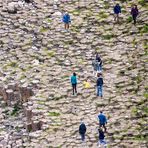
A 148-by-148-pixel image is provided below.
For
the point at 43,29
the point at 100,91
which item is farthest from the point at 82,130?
the point at 43,29

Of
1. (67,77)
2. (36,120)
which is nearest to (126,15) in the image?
(67,77)

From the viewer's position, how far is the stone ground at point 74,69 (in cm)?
4366

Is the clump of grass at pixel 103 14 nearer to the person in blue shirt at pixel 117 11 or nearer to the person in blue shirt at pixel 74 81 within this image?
the person in blue shirt at pixel 117 11

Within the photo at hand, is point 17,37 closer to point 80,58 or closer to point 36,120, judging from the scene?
point 80,58

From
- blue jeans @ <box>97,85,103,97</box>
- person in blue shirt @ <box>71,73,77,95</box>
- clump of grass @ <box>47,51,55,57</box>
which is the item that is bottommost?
blue jeans @ <box>97,85,103,97</box>

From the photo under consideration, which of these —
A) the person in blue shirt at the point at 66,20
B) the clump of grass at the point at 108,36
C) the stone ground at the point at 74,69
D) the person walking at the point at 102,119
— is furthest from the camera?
the person in blue shirt at the point at 66,20

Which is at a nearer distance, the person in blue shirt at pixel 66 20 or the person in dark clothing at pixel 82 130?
the person in dark clothing at pixel 82 130

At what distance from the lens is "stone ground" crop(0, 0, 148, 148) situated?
143ft

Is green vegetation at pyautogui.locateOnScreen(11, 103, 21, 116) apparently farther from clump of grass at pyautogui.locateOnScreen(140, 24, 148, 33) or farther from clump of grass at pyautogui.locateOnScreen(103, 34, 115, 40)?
clump of grass at pyautogui.locateOnScreen(140, 24, 148, 33)

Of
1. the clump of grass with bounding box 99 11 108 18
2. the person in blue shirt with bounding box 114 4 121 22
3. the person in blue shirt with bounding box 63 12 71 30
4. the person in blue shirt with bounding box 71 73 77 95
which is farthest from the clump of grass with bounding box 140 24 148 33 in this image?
the person in blue shirt with bounding box 71 73 77 95

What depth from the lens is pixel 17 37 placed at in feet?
176

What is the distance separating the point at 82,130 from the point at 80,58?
9344 mm

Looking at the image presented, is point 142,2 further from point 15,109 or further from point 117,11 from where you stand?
point 15,109

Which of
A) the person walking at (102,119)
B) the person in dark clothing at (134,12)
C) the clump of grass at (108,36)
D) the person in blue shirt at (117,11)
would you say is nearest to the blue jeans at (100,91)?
the person walking at (102,119)
